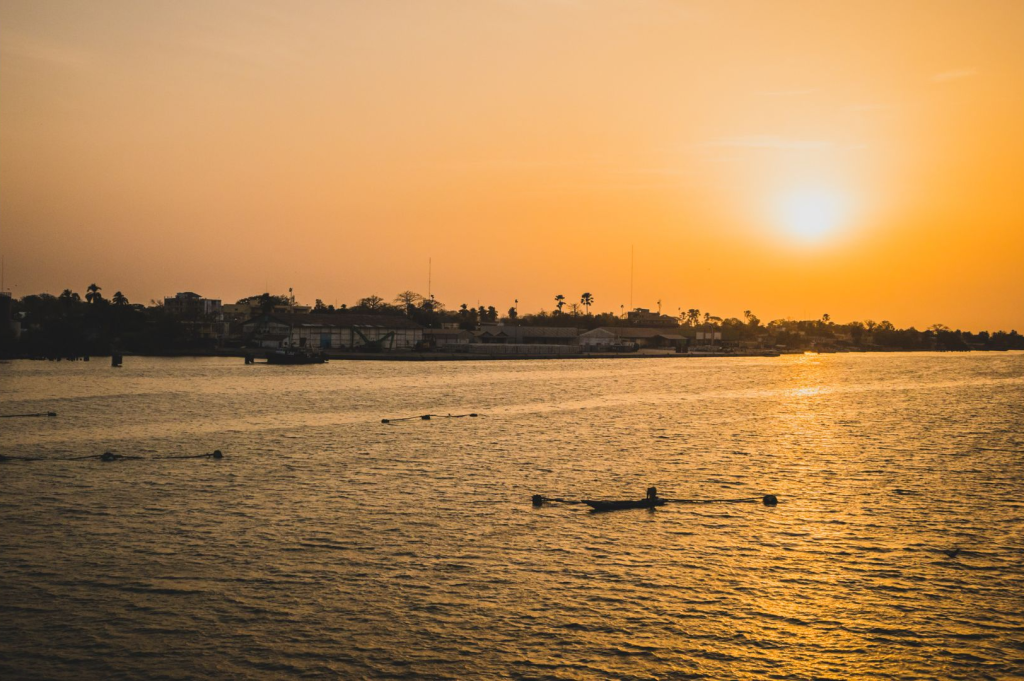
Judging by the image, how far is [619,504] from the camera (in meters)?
27.4

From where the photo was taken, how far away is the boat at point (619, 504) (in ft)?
88.6

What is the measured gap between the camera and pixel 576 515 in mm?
26219

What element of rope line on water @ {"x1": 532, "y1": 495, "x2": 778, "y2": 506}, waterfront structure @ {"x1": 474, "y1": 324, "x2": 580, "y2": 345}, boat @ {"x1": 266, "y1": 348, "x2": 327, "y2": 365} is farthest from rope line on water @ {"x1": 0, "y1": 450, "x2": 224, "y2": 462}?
waterfront structure @ {"x1": 474, "y1": 324, "x2": 580, "y2": 345}

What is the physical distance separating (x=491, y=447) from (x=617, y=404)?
31.1 m

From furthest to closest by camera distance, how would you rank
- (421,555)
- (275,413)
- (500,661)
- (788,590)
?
(275,413) → (421,555) → (788,590) → (500,661)

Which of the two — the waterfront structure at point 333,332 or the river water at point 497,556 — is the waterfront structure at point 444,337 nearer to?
the waterfront structure at point 333,332

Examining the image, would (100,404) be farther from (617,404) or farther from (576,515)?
(576,515)

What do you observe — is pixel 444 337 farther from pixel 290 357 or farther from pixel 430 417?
pixel 430 417

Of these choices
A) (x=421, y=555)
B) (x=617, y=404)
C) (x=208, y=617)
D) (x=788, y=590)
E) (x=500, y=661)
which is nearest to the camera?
(x=500, y=661)

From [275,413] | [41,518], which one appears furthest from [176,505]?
[275,413]

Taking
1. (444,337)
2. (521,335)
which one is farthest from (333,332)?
(521,335)

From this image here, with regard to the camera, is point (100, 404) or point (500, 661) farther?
point (100, 404)

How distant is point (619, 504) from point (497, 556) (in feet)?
23.4

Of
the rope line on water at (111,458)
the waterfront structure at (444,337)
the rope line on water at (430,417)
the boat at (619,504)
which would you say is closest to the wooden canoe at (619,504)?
the boat at (619,504)
